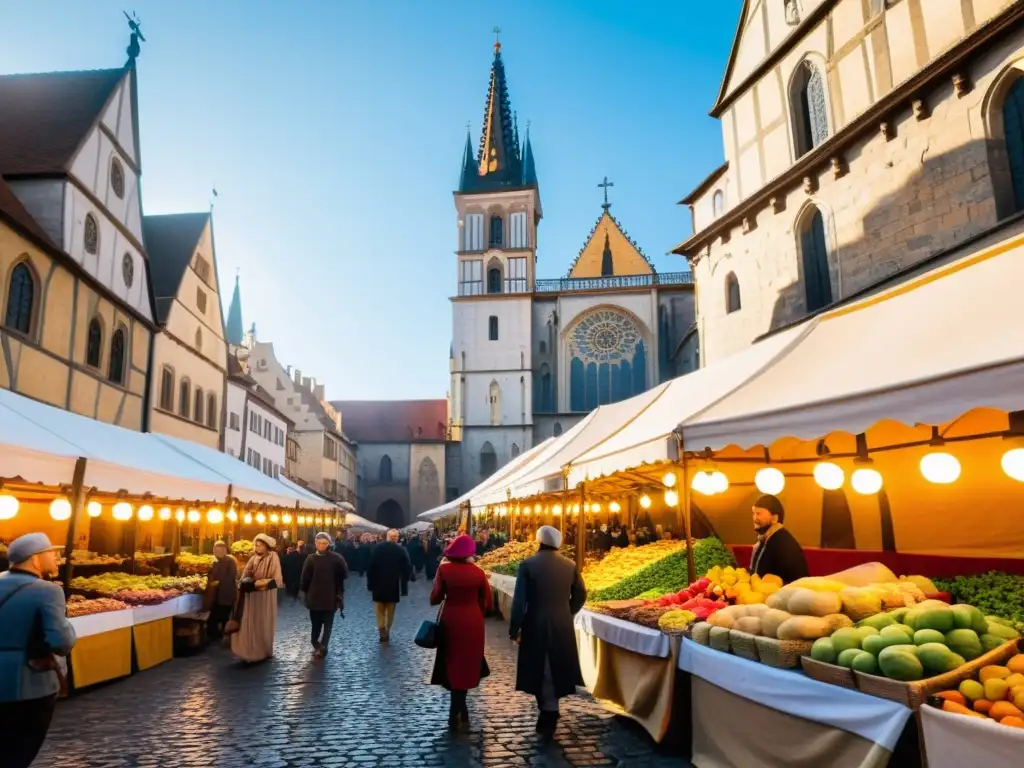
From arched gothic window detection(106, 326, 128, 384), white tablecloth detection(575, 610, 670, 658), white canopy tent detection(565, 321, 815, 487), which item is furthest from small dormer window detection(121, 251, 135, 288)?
white tablecloth detection(575, 610, 670, 658)

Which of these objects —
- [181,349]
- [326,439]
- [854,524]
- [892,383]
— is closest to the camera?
[892,383]

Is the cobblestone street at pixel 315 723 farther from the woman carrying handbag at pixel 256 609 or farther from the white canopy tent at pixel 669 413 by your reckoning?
the white canopy tent at pixel 669 413

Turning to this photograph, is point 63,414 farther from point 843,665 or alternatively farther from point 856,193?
point 856,193

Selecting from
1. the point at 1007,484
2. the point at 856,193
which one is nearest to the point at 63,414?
the point at 1007,484

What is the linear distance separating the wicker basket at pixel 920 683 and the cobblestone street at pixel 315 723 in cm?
221

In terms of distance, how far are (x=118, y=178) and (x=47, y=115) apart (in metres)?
2.00

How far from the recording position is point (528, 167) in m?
58.4

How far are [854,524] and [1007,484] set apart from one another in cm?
278

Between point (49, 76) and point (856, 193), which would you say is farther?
point (49, 76)

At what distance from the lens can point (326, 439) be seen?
50375 mm

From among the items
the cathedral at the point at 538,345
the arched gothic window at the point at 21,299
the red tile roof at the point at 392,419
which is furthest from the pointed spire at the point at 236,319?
the arched gothic window at the point at 21,299

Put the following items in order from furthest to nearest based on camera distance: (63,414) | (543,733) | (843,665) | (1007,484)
Result: (63,414) → (1007,484) → (543,733) → (843,665)

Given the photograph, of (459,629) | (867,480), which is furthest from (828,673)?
(459,629)

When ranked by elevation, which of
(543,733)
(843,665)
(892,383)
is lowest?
(543,733)
